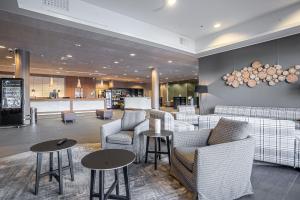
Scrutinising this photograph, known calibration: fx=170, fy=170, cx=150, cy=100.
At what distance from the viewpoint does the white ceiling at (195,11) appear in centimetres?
395

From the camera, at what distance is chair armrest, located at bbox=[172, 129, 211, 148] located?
2.48 metres

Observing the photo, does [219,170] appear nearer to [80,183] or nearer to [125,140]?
[125,140]

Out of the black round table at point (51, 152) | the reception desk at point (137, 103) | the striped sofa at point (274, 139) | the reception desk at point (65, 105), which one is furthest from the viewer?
the reception desk at point (137, 103)

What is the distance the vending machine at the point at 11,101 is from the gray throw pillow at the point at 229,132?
285 inches

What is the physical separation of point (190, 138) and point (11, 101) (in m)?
7.21

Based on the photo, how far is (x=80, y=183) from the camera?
91.7 inches

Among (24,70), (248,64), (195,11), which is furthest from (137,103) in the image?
(195,11)

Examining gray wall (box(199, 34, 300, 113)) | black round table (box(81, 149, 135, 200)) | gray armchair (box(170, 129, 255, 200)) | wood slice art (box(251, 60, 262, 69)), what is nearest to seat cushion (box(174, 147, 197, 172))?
gray armchair (box(170, 129, 255, 200))

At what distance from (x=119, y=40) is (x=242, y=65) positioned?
411 cm

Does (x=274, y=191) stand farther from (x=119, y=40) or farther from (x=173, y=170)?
(x=119, y=40)

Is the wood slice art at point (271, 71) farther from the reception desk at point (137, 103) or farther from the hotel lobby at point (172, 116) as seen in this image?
the reception desk at point (137, 103)

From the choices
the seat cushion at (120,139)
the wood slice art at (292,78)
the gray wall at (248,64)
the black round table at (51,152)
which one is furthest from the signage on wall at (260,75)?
the black round table at (51,152)

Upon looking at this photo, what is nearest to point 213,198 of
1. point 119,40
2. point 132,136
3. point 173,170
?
point 173,170

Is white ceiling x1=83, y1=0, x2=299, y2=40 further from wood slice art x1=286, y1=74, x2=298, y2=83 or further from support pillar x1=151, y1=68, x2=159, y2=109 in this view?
support pillar x1=151, y1=68, x2=159, y2=109
